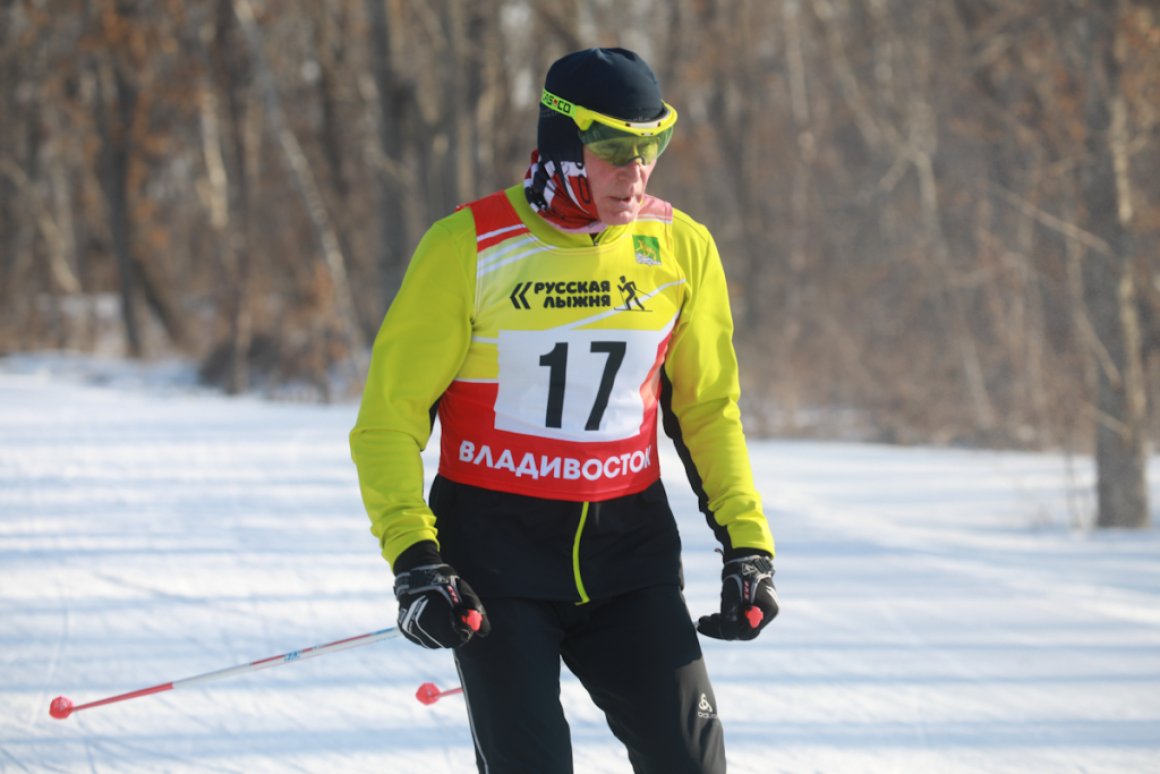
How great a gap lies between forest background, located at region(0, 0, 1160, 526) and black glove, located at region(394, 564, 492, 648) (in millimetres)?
7410

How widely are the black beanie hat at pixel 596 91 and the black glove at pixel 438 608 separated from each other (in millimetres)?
850

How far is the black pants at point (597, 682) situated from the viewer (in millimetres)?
2441

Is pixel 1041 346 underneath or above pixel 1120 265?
underneath

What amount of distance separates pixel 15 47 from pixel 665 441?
66.5 ft

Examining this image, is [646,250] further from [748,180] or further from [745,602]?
[748,180]

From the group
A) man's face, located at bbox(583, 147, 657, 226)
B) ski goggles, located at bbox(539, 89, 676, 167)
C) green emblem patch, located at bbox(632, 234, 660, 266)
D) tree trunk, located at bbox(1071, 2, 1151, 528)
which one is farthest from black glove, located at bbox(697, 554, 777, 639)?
tree trunk, located at bbox(1071, 2, 1151, 528)

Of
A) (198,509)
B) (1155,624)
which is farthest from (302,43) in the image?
(1155,624)

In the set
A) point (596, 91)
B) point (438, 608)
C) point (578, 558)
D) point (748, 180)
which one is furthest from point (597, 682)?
point (748, 180)

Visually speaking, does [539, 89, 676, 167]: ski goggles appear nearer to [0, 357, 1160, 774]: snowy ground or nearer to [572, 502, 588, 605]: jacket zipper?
[572, 502, 588, 605]: jacket zipper

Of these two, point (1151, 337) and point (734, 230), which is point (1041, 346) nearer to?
point (1151, 337)

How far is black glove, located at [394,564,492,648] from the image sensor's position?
7.77 feet

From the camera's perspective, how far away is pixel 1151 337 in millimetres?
12172

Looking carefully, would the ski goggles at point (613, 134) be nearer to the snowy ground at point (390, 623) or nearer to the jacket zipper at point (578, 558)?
the jacket zipper at point (578, 558)

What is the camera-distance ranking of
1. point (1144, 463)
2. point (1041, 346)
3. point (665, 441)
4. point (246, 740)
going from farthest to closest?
point (1041, 346) < point (665, 441) < point (1144, 463) < point (246, 740)
